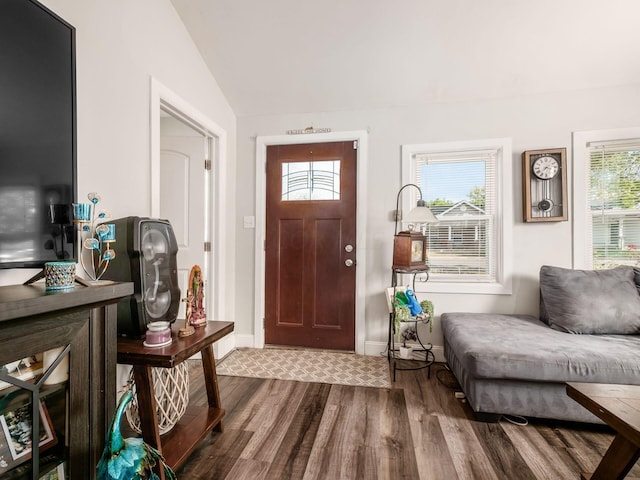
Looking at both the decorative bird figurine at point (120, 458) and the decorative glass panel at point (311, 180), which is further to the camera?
the decorative glass panel at point (311, 180)

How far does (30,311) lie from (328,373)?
6.76ft

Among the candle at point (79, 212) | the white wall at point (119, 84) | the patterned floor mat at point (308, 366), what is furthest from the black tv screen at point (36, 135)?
the patterned floor mat at point (308, 366)

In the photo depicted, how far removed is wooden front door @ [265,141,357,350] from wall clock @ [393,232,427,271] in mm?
499

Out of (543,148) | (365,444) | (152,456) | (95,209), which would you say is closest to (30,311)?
(152,456)

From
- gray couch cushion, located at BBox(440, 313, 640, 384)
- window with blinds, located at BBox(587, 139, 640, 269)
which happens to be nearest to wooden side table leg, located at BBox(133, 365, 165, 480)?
gray couch cushion, located at BBox(440, 313, 640, 384)

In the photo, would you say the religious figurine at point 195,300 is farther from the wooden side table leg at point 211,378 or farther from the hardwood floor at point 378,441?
the hardwood floor at point 378,441

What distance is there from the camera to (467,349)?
1847 millimetres

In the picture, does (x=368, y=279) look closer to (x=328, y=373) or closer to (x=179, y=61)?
(x=328, y=373)

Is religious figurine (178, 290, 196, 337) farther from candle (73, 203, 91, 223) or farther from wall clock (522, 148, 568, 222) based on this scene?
wall clock (522, 148, 568, 222)

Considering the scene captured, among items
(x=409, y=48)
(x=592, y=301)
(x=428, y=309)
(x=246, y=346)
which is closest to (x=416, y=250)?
(x=428, y=309)

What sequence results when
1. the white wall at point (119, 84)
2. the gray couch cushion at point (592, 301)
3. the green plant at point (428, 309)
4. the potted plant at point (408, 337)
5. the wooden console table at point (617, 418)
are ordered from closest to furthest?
1. the wooden console table at point (617, 418)
2. the white wall at point (119, 84)
3. the gray couch cushion at point (592, 301)
4. the green plant at point (428, 309)
5. the potted plant at point (408, 337)

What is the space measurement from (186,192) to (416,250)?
6.86 feet

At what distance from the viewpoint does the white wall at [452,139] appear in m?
2.53

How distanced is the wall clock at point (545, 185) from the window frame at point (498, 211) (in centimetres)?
12
